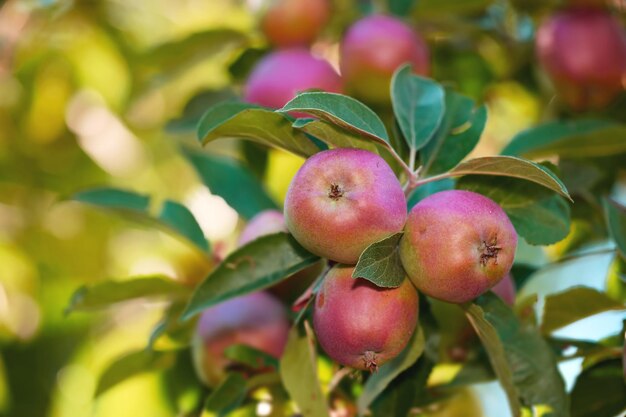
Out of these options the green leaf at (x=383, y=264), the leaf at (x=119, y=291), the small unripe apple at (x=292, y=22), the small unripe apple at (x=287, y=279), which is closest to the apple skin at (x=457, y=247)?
the green leaf at (x=383, y=264)

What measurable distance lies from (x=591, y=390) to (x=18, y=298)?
1.29 metres

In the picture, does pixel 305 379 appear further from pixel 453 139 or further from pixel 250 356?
pixel 453 139

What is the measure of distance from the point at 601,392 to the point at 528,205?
348mm

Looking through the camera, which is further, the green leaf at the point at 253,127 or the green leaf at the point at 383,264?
the green leaf at the point at 253,127

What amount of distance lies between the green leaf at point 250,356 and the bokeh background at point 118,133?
0.29 metres

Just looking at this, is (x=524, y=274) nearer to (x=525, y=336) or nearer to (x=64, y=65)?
(x=525, y=336)

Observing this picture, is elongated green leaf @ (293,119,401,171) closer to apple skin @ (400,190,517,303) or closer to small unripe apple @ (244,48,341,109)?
apple skin @ (400,190,517,303)

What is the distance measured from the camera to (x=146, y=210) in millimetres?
1241

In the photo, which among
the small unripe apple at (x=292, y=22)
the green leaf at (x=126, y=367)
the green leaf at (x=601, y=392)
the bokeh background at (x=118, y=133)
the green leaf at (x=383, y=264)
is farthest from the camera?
the bokeh background at (x=118, y=133)

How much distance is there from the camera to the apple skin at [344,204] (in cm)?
82

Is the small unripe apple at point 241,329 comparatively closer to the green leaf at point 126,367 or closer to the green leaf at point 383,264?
the green leaf at point 126,367

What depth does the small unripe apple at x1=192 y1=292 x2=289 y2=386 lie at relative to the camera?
1.18 meters

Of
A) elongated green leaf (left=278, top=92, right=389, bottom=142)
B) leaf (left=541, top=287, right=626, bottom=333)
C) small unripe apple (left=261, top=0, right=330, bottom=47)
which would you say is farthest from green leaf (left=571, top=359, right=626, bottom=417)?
small unripe apple (left=261, top=0, right=330, bottom=47)

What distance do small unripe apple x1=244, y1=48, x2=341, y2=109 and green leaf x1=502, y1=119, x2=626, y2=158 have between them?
0.34 metres
